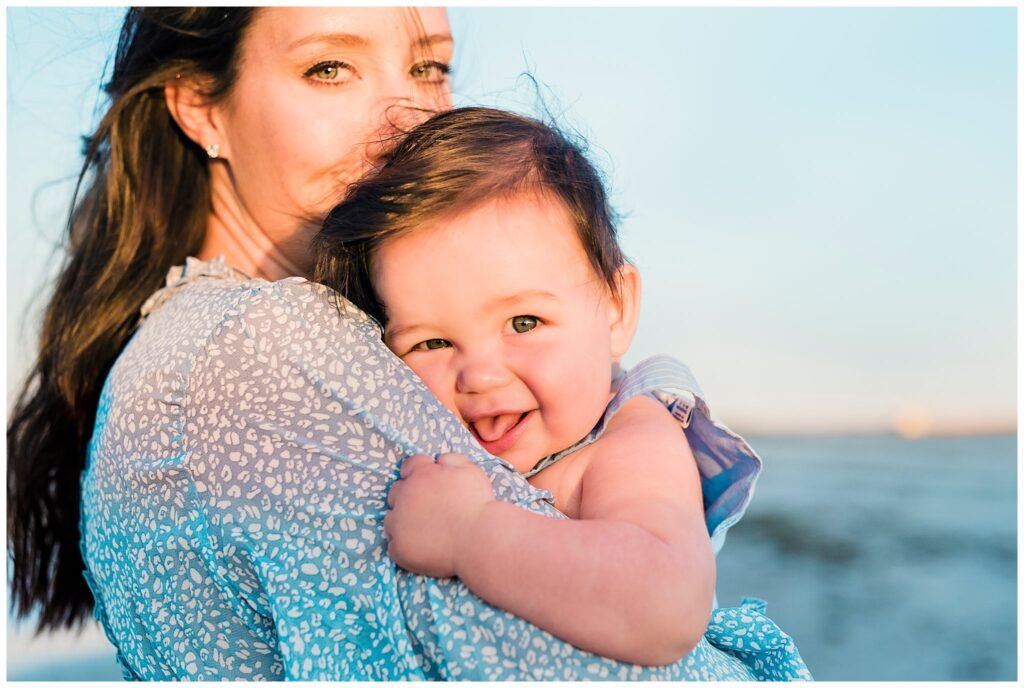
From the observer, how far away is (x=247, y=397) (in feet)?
5.37

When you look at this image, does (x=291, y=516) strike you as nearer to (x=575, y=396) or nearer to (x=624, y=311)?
(x=575, y=396)

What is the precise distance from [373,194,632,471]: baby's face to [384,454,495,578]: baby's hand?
1.16ft

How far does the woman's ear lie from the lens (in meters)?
2.50

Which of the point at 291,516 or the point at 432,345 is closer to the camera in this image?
the point at 291,516

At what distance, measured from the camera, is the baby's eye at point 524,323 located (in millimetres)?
1875

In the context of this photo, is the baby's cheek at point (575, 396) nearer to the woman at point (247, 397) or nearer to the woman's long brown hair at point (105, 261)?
the woman at point (247, 397)

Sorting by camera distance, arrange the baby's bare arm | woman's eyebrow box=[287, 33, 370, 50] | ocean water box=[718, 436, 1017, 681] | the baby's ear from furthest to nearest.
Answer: ocean water box=[718, 436, 1017, 681] < woman's eyebrow box=[287, 33, 370, 50] < the baby's ear < the baby's bare arm

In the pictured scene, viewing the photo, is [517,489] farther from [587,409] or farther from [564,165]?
[564,165]

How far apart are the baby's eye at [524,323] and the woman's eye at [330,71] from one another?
0.81 metres

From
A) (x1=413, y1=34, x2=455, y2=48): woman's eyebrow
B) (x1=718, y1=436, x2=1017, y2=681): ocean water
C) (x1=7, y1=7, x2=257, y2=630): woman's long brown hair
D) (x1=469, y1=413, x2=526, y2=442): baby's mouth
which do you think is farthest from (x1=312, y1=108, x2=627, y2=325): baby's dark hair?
(x1=718, y1=436, x2=1017, y2=681): ocean water

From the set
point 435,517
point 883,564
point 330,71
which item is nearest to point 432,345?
point 435,517

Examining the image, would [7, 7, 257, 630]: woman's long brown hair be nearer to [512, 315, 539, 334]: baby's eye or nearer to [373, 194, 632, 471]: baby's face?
[373, 194, 632, 471]: baby's face

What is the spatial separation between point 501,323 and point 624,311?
373mm

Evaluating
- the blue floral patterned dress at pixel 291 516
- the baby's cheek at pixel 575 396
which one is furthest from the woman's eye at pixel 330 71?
the baby's cheek at pixel 575 396
